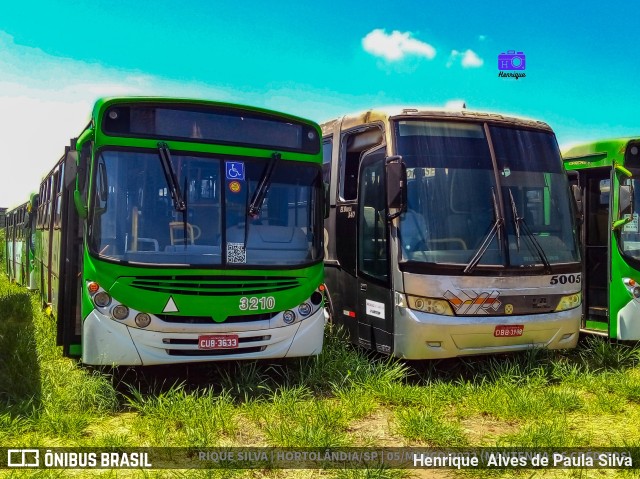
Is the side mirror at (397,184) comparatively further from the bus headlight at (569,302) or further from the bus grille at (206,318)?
the bus headlight at (569,302)

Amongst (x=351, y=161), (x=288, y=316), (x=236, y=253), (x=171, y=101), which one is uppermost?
(x=171, y=101)

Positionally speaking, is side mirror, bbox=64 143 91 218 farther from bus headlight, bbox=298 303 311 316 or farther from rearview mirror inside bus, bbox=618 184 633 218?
rearview mirror inside bus, bbox=618 184 633 218

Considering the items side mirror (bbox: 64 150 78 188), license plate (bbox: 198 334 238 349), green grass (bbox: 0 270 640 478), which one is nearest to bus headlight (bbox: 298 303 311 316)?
green grass (bbox: 0 270 640 478)

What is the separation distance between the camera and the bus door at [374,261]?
281 inches

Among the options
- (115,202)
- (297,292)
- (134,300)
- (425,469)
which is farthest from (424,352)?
(115,202)

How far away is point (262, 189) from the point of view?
6617 mm

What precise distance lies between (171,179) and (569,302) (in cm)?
467

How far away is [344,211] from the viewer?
819 cm

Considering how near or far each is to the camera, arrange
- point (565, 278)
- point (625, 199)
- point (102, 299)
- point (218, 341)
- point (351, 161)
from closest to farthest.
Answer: point (102, 299) < point (218, 341) < point (565, 278) < point (625, 199) < point (351, 161)

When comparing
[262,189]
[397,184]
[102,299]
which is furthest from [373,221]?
[102,299]

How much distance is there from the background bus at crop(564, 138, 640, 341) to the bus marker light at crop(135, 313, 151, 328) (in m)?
5.24

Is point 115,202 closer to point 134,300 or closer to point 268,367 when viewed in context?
point 134,300

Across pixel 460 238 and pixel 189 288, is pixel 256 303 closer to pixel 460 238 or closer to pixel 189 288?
pixel 189 288

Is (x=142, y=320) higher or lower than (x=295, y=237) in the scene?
lower
